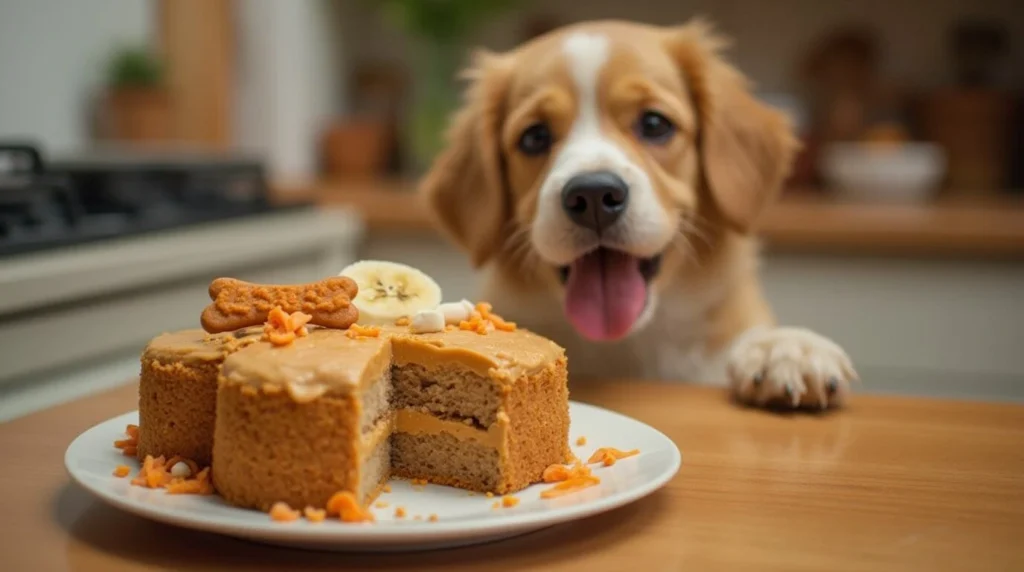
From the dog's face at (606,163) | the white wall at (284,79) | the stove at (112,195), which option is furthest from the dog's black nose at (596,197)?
the white wall at (284,79)

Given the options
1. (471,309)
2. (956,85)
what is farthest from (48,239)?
(956,85)

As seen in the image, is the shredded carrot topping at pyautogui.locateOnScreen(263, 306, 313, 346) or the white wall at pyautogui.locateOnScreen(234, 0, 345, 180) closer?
the shredded carrot topping at pyautogui.locateOnScreen(263, 306, 313, 346)

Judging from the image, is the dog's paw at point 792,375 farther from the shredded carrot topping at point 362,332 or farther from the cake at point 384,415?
the shredded carrot topping at point 362,332

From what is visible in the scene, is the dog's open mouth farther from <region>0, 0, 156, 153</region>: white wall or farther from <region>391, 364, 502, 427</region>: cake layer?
<region>0, 0, 156, 153</region>: white wall

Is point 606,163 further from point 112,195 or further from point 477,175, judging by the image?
point 112,195

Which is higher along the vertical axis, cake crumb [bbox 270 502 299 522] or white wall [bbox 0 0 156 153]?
white wall [bbox 0 0 156 153]

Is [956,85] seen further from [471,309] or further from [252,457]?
[252,457]

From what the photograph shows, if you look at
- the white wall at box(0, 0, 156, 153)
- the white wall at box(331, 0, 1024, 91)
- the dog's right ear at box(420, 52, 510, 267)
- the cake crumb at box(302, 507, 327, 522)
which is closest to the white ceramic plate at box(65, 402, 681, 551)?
the cake crumb at box(302, 507, 327, 522)
